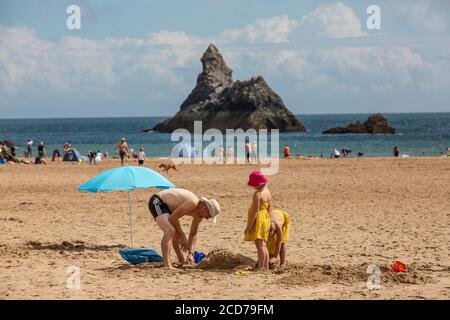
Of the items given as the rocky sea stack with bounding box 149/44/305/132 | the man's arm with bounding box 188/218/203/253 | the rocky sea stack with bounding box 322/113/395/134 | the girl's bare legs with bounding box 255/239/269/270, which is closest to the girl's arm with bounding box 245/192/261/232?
the girl's bare legs with bounding box 255/239/269/270

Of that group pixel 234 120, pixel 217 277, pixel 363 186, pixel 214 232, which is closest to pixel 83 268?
pixel 217 277

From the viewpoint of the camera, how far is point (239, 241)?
39.8 ft

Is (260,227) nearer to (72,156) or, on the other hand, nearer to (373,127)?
(72,156)

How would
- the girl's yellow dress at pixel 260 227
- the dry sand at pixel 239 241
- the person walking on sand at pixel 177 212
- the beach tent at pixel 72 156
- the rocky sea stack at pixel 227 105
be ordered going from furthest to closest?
the rocky sea stack at pixel 227 105, the beach tent at pixel 72 156, the person walking on sand at pixel 177 212, the girl's yellow dress at pixel 260 227, the dry sand at pixel 239 241

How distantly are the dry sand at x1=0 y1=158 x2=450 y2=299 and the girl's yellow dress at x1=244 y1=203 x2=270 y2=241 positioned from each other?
0.45 metres

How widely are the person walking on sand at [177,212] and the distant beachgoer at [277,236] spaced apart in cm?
73

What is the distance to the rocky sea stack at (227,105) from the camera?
10056 centimetres

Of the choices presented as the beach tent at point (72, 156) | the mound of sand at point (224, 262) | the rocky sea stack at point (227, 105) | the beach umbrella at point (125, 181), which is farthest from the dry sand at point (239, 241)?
the rocky sea stack at point (227, 105)

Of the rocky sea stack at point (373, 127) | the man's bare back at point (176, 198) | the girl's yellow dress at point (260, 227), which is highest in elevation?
the man's bare back at point (176, 198)

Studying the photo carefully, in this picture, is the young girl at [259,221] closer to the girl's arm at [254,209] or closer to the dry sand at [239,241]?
the girl's arm at [254,209]

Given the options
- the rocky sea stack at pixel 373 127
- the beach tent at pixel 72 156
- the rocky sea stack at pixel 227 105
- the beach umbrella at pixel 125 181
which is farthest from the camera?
the rocky sea stack at pixel 227 105

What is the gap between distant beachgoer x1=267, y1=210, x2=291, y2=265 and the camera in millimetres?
9461

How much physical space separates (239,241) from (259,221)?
9.89ft

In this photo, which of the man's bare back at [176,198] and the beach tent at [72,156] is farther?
the beach tent at [72,156]
